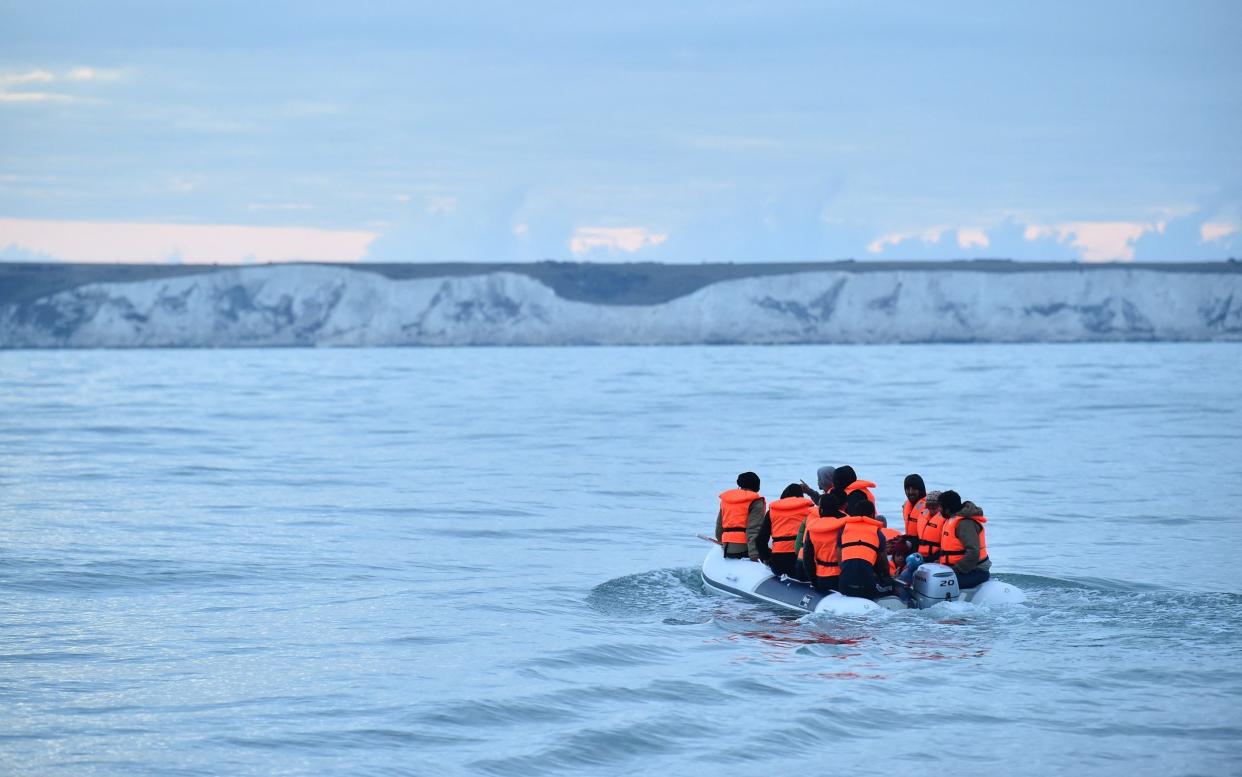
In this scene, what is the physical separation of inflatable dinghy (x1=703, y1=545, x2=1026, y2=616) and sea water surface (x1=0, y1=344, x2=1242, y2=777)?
19 centimetres

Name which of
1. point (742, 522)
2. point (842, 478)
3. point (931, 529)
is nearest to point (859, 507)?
point (842, 478)

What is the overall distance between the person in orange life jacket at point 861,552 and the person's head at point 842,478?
388 mm

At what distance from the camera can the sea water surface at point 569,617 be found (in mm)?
11617

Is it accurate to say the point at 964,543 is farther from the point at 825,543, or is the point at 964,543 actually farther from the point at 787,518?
the point at 787,518

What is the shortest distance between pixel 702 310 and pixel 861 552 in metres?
107

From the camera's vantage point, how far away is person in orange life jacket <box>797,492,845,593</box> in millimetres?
15680

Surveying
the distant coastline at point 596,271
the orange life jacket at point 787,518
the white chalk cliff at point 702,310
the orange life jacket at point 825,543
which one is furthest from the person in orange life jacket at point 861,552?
the distant coastline at point 596,271

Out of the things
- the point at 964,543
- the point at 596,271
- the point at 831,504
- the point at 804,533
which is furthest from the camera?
the point at 596,271

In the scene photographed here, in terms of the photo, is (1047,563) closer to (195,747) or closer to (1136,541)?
(1136,541)

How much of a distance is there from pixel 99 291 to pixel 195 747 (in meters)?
110

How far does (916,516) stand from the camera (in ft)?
54.0

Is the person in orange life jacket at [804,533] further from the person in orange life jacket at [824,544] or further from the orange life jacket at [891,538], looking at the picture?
the orange life jacket at [891,538]

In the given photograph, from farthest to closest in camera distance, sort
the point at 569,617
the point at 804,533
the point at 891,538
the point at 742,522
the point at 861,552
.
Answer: the point at 742,522 → the point at 891,538 → the point at 569,617 → the point at 804,533 → the point at 861,552

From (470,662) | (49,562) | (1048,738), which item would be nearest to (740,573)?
(470,662)
